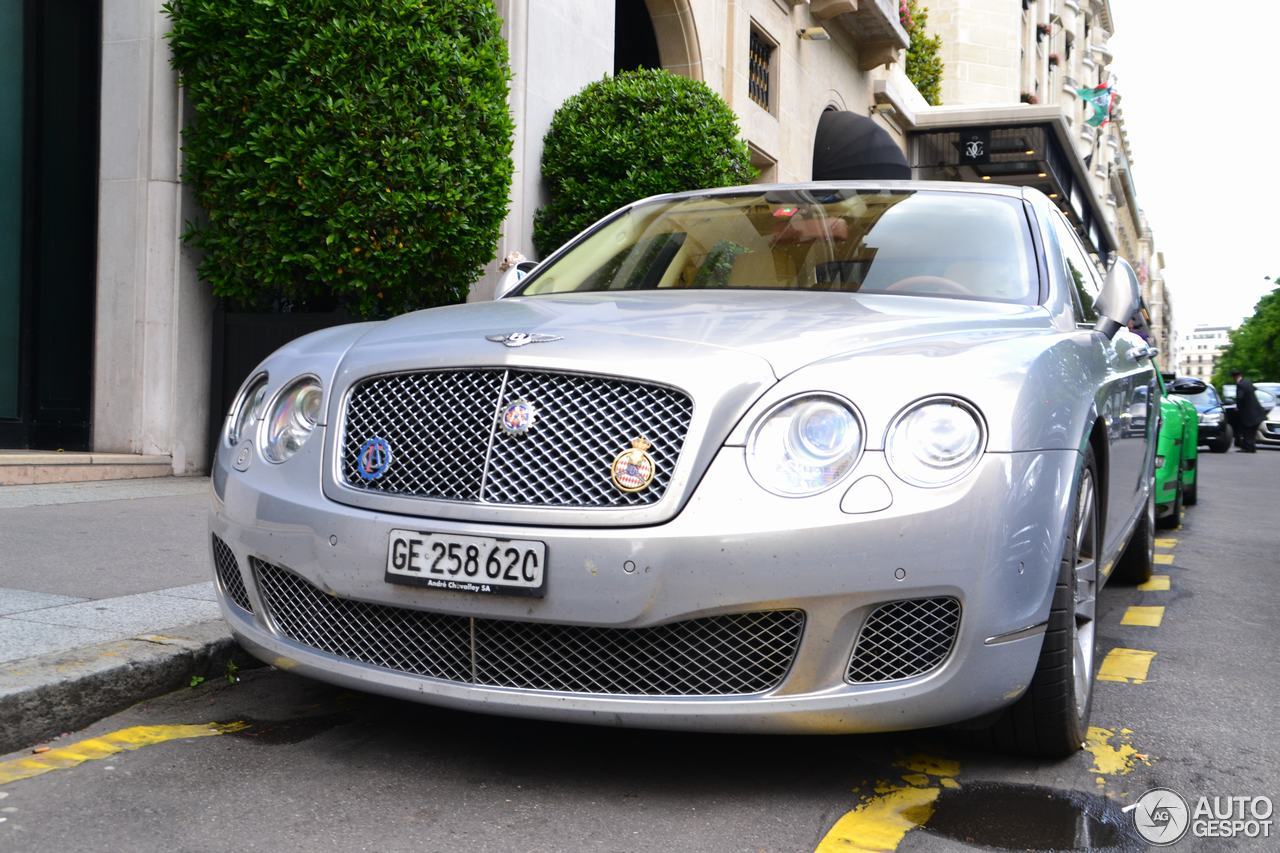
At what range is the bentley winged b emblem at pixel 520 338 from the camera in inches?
120

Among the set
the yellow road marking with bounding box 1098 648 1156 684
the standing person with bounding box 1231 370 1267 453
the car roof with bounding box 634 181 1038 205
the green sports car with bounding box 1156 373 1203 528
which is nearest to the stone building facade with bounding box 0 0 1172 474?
the car roof with bounding box 634 181 1038 205

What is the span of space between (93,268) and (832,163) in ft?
43.5

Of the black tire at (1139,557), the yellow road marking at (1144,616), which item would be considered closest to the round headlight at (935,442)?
the yellow road marking at (1144,616)

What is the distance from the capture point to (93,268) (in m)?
9.23

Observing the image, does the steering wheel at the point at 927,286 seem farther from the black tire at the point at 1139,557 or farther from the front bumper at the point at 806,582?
the black tire at the point at 1139,557

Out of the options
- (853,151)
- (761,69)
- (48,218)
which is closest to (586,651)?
(48,218)

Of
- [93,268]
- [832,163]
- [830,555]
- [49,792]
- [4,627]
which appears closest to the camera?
[830,555]

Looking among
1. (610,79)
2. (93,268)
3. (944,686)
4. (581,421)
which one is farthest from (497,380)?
(610,79)

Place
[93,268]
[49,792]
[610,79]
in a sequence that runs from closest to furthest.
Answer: [49,792] → [93,268] → [610,79]

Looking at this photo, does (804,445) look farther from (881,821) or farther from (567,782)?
(567,782)

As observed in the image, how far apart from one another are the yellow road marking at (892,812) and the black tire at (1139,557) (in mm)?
3296

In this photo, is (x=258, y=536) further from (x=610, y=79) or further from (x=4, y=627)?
(x=610, y=79)

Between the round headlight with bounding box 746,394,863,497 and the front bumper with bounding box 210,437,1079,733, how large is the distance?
4 cm

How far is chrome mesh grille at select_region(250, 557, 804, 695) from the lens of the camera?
2.75 m
